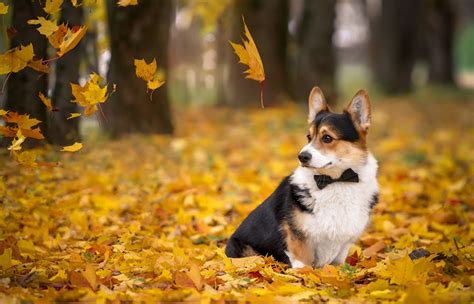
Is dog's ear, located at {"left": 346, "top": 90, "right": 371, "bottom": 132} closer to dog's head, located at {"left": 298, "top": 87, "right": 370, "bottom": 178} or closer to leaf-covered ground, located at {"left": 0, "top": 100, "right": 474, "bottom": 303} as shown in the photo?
dog's head, located at {"left": 298, "top": 87, "right": 370, "bottom": 178}

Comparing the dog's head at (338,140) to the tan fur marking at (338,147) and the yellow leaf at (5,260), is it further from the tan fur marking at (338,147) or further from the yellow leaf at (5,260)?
the yellow leaf at (5,260)

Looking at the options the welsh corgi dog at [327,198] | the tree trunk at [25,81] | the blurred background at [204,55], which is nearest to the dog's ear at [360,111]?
the welsh corgi dog at [327,198]

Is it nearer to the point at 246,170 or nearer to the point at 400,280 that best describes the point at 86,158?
the point at 246,170

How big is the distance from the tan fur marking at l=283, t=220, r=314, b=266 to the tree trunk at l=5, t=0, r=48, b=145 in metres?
2.40

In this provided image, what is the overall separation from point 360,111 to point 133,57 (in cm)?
582

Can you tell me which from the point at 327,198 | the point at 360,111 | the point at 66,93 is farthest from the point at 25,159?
the point at 66,93

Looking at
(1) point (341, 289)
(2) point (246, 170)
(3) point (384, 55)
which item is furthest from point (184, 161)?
(3) point (384, 55)

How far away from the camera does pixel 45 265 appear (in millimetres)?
4340

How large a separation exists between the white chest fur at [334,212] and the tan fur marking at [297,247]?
34 millimetres

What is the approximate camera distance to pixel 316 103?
15.9 ft

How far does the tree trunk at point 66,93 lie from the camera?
6320mm

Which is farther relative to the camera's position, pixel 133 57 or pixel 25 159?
pixel 133 57

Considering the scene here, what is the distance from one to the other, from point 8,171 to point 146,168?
8.49 feet

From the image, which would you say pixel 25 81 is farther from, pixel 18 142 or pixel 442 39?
pixel 442 39
